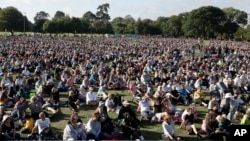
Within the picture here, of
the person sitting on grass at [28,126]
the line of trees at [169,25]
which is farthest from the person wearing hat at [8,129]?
the line of trees at [169,25]

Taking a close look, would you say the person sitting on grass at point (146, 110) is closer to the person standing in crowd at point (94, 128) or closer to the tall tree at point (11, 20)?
the person standing in crowd at point (94, 128)

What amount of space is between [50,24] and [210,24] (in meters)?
42.9

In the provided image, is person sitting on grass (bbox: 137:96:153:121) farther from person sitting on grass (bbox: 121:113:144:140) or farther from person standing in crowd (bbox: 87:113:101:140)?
person standing in crowd (bbox: 87:113:101:140)

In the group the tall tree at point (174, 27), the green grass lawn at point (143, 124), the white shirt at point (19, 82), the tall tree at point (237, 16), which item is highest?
the tall tree at point (237, 16)

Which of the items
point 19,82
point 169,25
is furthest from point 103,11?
point 19,82

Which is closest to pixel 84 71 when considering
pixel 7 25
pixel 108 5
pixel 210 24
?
pixel 210 24

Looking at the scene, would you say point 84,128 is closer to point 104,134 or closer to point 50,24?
point 104,134

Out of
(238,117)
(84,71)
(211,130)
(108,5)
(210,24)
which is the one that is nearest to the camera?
(211,130)

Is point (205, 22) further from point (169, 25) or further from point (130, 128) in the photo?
point (130, 128)

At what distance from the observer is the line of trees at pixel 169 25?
9912 centimetres

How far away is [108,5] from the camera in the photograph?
17775 centimetres

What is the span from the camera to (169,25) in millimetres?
113500

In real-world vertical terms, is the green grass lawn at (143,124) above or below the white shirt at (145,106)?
below

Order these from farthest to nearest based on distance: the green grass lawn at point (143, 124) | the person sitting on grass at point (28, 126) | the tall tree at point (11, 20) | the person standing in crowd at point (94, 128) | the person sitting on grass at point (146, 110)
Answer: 1. the tall tree at point (11, 20)
2. the person sitting on grass at point (146, 110)
3. the green grass lawn at point (143, 124)
4. the person sitting on grass at point (28, 126)
5. the person standing in crowd at point (94, 128)
